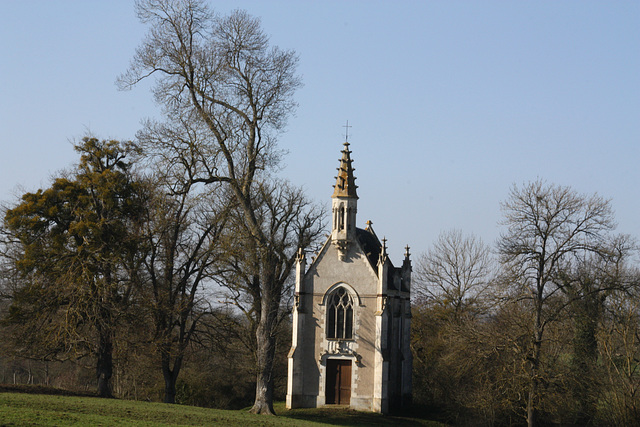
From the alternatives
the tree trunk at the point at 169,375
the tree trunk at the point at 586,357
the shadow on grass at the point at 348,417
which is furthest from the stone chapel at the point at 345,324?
the tree trunk at the point at 586,357

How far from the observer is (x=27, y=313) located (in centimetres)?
3397

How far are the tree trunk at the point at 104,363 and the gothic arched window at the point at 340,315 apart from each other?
36.7ft

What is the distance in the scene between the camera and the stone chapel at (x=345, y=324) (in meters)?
38.8

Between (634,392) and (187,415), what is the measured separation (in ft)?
59.8

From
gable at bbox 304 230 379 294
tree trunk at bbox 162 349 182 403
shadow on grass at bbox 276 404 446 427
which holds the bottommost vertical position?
shadow on grass at bbox 276 404 446 427

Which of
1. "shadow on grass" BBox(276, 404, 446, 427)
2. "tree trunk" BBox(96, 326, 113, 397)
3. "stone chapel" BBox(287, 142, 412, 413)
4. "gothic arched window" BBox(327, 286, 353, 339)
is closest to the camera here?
"tree trunk" BBox(96, 326, 113, 397)

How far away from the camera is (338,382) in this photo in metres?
39.1

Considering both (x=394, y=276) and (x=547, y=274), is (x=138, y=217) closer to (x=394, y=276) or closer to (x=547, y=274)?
(x=394, y=276)

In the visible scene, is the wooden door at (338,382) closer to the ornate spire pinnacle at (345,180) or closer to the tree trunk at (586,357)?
the ornate spire pinnacle at (345,180)

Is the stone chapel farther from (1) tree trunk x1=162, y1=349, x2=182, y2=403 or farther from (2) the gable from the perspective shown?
(1) tree trunk x1=162, y1=349, x2=182, y2=403

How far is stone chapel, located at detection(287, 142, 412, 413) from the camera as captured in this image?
3881 centimetres

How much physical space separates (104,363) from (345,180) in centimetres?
1551

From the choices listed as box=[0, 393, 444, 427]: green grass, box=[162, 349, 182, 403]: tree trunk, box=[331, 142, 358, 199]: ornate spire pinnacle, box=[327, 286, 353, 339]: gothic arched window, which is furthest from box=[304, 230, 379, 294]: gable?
box=[162, 349, 182, 403]: tree trunk

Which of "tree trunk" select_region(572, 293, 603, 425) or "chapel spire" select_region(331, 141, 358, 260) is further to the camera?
"chapel spire" select_region(331, 141, 358, 260)
